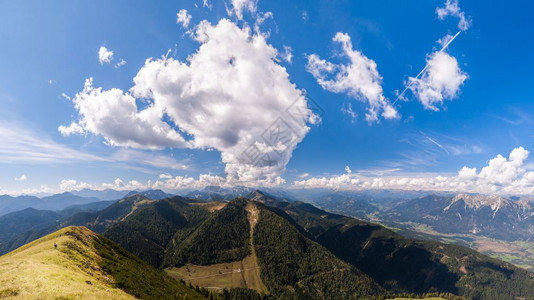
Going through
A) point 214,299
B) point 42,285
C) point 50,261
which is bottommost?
point 214,299

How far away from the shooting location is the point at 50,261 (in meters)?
50.0

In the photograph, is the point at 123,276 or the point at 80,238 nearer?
the point at 123,276

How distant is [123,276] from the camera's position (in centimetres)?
7194

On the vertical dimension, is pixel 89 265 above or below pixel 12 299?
below

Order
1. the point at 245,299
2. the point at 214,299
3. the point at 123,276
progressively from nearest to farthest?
the point at 123,276
the point at 214,299
the point at 245,299

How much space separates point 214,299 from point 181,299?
64436mm

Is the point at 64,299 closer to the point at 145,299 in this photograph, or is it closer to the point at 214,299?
the point at 145,299

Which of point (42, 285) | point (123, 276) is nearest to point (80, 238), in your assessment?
point (123, 276)

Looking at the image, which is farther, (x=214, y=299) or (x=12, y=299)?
(x=214, y=299)

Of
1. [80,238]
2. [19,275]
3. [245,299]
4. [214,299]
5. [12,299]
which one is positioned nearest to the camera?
[12,299]

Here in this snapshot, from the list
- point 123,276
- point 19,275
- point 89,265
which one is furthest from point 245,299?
point 19,275

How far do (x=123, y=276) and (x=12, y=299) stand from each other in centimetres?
5602

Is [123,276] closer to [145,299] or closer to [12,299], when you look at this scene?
[145,299]

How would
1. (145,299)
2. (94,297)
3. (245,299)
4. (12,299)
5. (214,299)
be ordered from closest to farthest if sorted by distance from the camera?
(12,299)
(94,297)
(145,299)
(214,299)
(245,299)
